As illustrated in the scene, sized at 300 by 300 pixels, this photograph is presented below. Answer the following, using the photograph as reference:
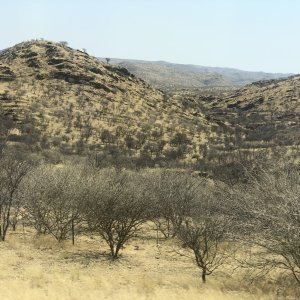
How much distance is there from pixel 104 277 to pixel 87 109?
48.6 m

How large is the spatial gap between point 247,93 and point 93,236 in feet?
305

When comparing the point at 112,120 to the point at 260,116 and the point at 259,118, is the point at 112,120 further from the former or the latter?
the point at 260,116

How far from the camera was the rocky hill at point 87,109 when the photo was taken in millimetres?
49375

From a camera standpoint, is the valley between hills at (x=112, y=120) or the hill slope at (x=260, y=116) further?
the hill slope at (x=260, y=116)

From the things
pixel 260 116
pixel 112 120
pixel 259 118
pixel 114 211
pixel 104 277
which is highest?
pixel 260 116

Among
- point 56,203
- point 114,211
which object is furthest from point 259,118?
point 114,211

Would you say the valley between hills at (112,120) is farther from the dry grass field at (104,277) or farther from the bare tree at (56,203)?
the dry grass field at (104,277)

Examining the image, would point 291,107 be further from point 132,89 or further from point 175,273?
point 175,273

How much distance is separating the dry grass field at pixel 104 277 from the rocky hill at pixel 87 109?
27143 mm

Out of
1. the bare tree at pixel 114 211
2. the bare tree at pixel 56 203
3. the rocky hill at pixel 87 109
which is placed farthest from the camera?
the rocky hill at pixel 87 109

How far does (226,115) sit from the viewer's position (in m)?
89.2

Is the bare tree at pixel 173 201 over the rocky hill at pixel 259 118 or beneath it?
beneath

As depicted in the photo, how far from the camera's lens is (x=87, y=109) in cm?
6022

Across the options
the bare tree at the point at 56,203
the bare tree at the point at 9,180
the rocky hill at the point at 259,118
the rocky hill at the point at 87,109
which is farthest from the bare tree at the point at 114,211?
the rocky hill at the point at 259,118
